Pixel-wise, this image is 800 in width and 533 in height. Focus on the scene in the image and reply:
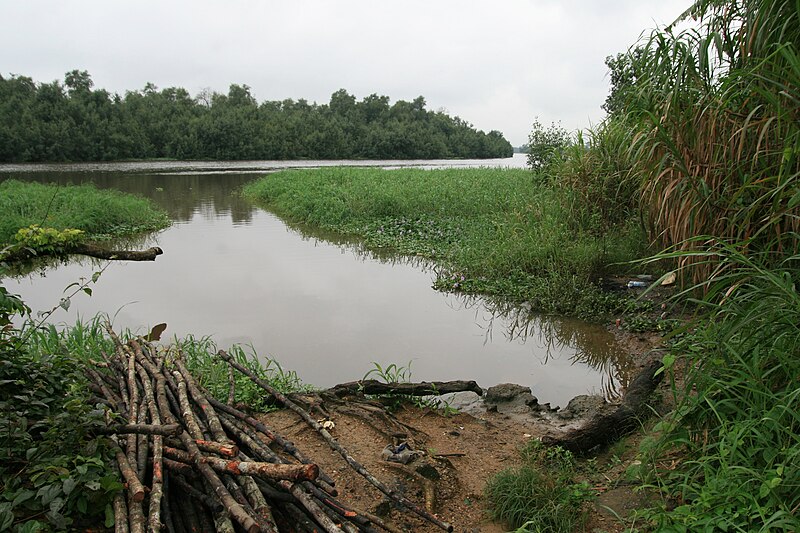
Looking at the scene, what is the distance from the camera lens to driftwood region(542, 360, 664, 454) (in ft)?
11.3

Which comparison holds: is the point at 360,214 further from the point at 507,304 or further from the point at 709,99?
the point at 709,99

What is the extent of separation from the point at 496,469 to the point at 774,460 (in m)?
1.50

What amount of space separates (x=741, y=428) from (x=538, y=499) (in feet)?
3.31

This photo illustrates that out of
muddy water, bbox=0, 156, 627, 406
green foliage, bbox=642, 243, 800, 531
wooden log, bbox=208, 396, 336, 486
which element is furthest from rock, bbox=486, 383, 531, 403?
wooden log, bbox=208, 396, 336, 486

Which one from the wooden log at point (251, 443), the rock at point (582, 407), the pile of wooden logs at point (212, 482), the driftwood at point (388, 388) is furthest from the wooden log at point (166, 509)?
the rock at point (582, 407)

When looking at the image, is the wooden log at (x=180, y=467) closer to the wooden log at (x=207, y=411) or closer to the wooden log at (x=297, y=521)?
the wooden log at (x=207, y=411)

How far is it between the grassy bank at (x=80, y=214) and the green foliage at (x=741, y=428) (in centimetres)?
1094

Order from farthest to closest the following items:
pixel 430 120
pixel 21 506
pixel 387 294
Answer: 1. pixel 430 120
2. pixel 387 294
3. pixel 21 506

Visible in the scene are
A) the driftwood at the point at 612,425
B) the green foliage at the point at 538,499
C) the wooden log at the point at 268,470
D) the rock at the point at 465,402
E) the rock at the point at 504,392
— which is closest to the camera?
the wooden log at the point at 268,470

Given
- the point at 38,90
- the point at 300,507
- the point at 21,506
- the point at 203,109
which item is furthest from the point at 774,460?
the point at 203,109

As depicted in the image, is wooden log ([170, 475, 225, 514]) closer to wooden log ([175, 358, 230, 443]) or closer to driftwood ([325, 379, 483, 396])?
wooden log ([175, 358, 230, 443])

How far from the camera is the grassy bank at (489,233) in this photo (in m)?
6.93

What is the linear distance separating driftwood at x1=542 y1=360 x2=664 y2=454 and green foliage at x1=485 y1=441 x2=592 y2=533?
0.30 meters

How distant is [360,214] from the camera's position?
43.9 feet
